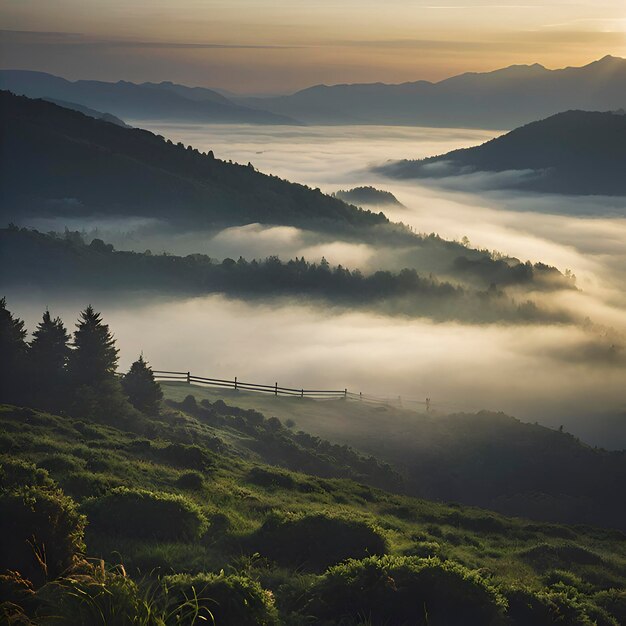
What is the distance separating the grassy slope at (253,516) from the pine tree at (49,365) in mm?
9776

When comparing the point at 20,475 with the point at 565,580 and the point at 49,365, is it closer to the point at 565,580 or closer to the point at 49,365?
the point at 565,580

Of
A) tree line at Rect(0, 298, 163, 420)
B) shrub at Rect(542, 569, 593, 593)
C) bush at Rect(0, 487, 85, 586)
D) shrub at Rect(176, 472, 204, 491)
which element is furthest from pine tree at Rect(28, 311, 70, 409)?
bush at Rect(0, 487, 85, 586)

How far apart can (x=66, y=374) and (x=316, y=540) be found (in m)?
36.1

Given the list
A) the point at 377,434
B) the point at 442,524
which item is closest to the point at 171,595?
the point at 442,524

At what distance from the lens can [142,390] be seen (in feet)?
178

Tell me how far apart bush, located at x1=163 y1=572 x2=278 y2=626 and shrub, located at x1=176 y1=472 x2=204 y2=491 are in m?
14.4

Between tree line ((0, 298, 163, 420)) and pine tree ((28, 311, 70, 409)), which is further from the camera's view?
pine tree ((28, 311, 70, 409))

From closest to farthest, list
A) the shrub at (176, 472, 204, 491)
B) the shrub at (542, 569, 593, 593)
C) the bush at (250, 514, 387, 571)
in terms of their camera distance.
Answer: the bush at (250, 514, 387, 571) < the shrub at (542, 569, 593, 593) < the shrub at (176, 472, 204, 491)

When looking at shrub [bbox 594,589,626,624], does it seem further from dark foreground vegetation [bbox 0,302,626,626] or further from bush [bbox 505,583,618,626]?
bush [bbox 505,583,618,626]

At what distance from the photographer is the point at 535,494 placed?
6200 cm

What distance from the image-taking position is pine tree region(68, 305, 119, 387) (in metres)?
48.5

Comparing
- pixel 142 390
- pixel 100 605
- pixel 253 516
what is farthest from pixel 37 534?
pixel 142 390

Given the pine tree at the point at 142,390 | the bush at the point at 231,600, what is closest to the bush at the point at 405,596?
the bush at the point at 231,600

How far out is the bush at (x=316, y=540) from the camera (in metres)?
16.1
